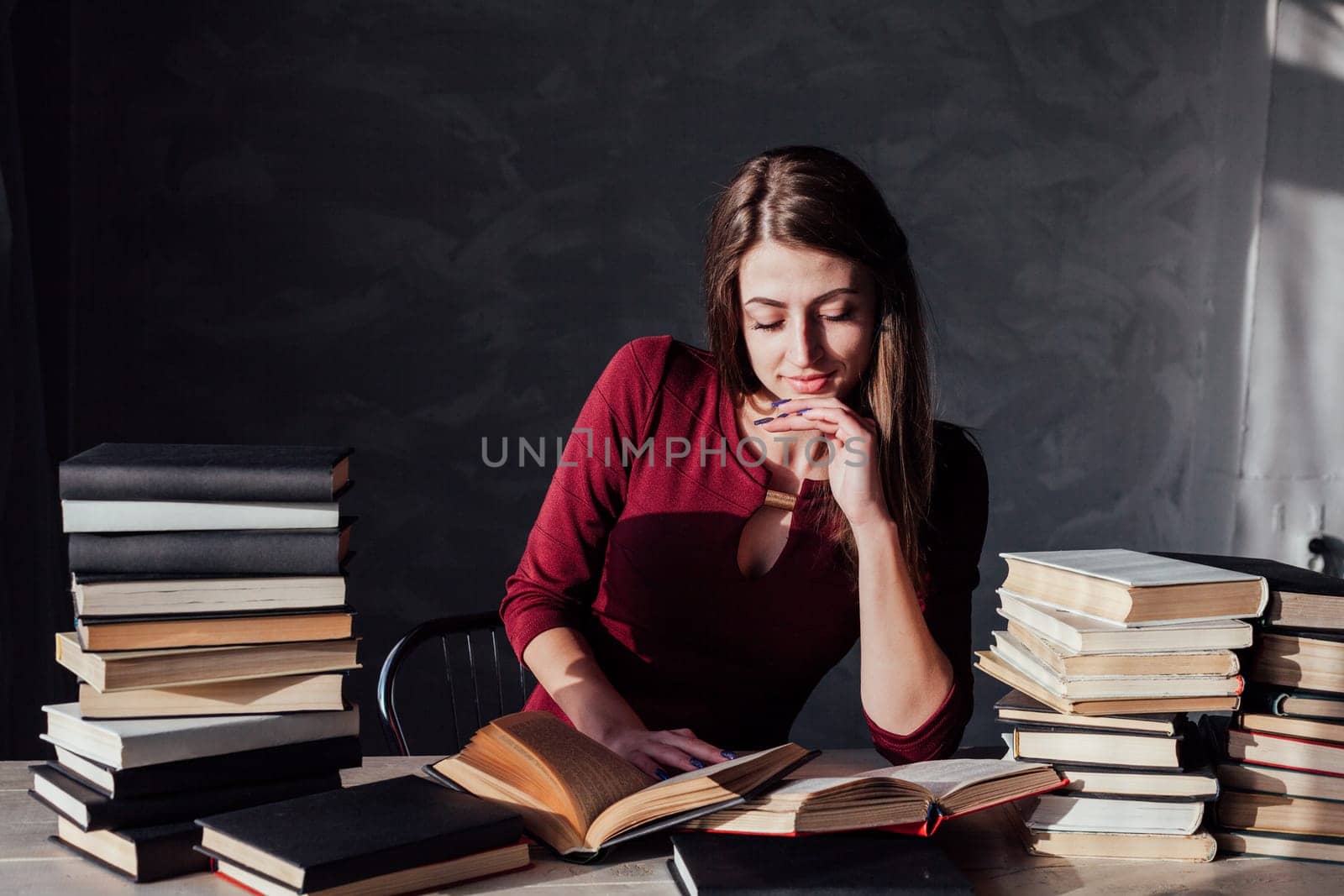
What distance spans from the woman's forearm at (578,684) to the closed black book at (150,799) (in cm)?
40

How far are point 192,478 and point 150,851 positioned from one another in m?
0.32

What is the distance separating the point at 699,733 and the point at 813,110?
6.92 feet

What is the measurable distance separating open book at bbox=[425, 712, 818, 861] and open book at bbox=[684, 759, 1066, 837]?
24 mm

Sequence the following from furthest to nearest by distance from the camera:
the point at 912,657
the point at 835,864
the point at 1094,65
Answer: the point at 1094,65
the point at 912,657
the point at 835,864

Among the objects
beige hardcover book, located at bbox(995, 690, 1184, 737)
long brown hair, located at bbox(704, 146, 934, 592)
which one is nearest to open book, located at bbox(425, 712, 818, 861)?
beige hardcover book, located at bbox(995, 690, 1184, 737)

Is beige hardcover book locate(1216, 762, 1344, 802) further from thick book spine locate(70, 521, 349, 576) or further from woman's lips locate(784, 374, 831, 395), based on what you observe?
thick book spine locate(70, 521, 349, 576)

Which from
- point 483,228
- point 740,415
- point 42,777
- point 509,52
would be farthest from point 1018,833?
point 509,52

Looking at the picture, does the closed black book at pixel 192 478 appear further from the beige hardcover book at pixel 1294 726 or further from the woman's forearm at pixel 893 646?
the beige hardcover book at pixel 1294 726

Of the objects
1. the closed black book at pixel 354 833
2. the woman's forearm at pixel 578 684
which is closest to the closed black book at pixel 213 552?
the closed black book at pixel 354 833

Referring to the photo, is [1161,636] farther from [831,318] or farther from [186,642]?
[186,642]

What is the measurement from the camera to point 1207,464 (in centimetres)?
350

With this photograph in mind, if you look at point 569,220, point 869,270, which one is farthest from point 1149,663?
Result: point 569,220

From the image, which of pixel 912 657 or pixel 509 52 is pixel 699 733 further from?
pixel 509 52

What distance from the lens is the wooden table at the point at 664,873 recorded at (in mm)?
999
